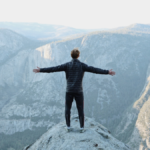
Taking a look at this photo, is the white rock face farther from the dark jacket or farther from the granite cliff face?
the granite cliff face

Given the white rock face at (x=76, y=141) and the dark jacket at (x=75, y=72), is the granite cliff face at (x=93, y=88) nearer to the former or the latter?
the white rock face at (x=76, y=141)

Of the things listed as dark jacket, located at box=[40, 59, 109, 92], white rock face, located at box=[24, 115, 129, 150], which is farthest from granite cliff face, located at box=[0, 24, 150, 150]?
dark jacket, located at box=[40, 59, 109, 92]

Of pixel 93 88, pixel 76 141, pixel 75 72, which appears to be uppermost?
pixel 75 72

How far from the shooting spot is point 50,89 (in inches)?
4788

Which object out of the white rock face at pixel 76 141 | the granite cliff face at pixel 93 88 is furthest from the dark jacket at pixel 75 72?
the granite cliff face at pixel 93 88

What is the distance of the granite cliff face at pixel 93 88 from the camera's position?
95438 millimetres

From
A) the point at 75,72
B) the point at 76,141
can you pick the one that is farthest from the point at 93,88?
the point at 75,72

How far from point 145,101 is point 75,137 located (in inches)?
3986

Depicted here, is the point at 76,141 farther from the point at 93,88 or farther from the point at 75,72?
the point at 93,88

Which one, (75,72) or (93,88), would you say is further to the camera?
(93,88)

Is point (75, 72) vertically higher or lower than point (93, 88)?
higher

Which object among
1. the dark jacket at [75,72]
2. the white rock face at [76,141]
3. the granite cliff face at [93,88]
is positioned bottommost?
the granite cliff face at [93,88]

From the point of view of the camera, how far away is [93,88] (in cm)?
12738

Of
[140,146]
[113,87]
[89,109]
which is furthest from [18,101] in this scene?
[140,146]
